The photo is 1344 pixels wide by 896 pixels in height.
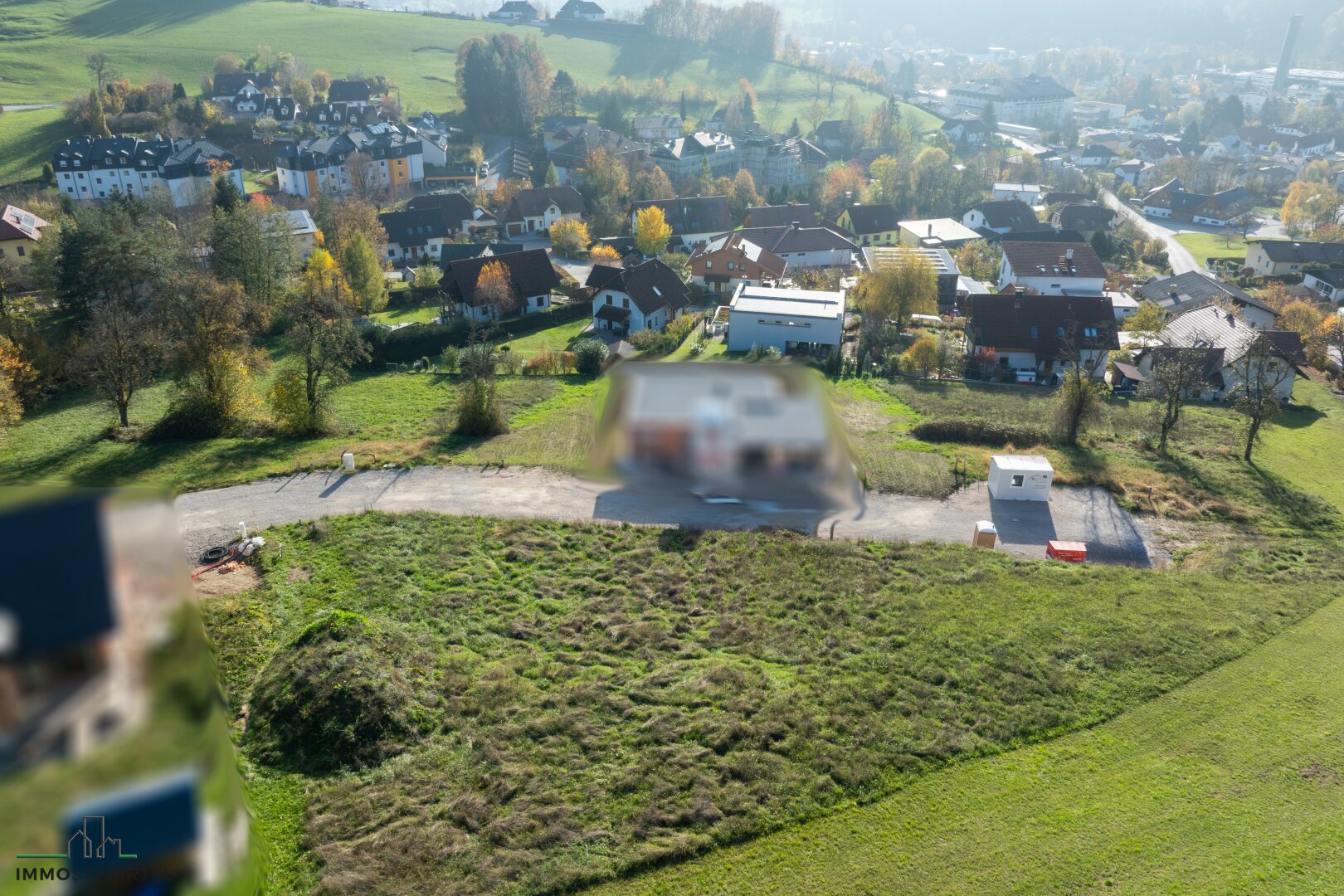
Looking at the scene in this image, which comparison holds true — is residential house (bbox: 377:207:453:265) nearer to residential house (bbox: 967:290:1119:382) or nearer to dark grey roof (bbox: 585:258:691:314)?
dark grey roof (bbox: 585:258:691:314)

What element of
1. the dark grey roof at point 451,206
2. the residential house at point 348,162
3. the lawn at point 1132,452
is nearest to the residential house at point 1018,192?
the lawn at point 1132,452

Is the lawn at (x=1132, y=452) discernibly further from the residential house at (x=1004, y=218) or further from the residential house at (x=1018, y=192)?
the residential house at (x=1018, y=192)

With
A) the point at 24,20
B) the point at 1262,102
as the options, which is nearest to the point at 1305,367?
the point at 24,20

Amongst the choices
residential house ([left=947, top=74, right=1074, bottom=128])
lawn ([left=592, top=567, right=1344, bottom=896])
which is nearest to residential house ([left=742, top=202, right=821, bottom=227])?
lawn ([left=592, top=567, right=1344, bottom=896])

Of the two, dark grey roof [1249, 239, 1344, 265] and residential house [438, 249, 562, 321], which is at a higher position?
dark grey roof [1249, 239, 1344, 265]

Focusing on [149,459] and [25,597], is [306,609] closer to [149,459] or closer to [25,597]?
[149,459]

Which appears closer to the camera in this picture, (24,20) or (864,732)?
(864,732)
